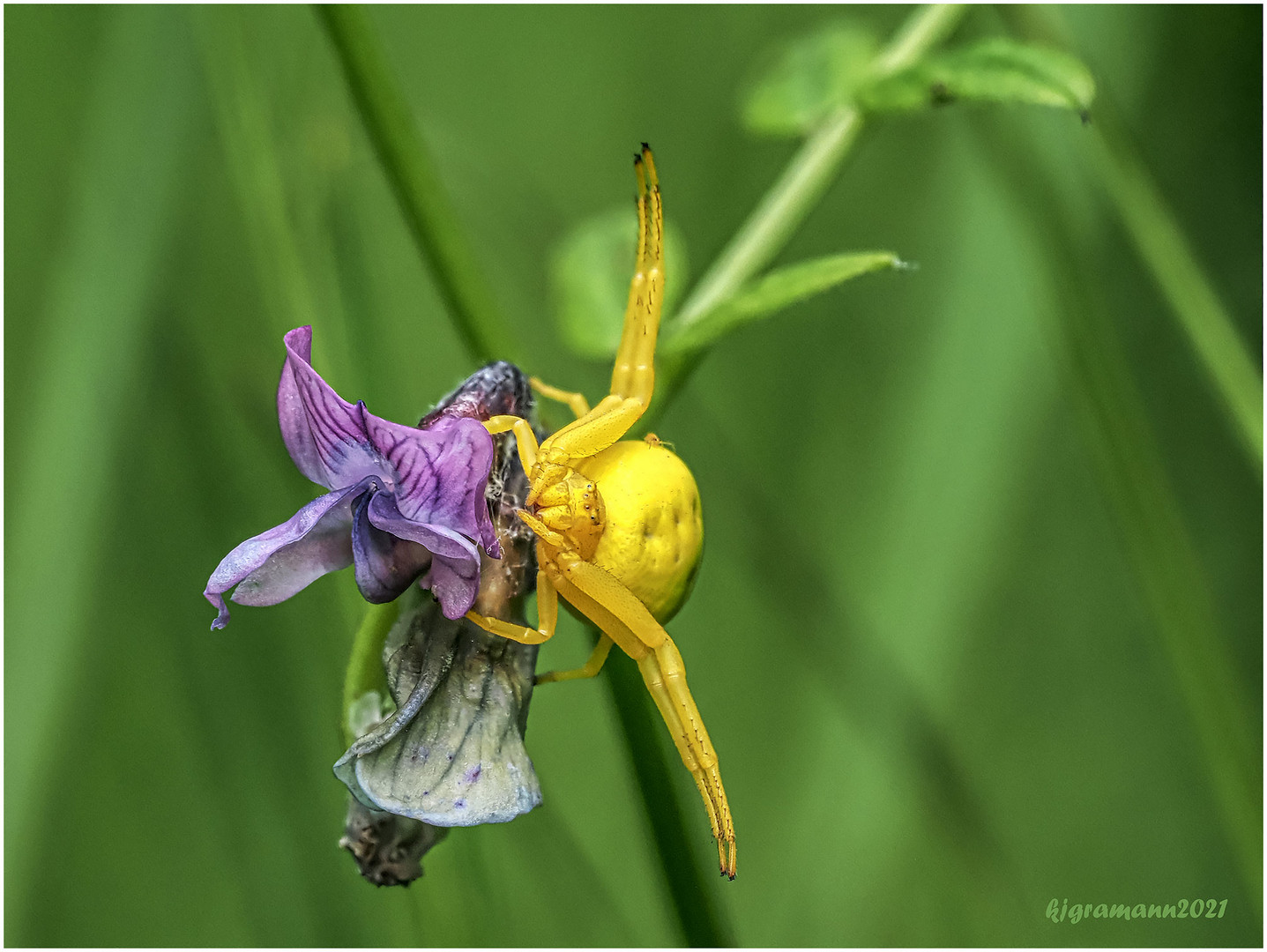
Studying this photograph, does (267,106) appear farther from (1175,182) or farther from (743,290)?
(1175,182)

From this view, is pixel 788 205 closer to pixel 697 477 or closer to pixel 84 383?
pixel 697 477

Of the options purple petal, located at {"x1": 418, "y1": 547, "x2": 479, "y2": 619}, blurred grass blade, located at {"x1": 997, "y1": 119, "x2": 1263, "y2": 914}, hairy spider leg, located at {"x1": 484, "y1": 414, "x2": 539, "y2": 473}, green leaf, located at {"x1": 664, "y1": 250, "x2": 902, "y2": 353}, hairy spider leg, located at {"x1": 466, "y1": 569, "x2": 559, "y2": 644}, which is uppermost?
green leaf, located at {"x1": 664, "y1": 250, "x2": 902, "y2": 353}

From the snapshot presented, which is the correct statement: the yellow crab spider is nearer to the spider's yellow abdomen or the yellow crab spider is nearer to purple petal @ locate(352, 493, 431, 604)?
the spider's yellow abdomen

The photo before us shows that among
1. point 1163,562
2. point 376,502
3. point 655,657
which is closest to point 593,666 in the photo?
point 655,657

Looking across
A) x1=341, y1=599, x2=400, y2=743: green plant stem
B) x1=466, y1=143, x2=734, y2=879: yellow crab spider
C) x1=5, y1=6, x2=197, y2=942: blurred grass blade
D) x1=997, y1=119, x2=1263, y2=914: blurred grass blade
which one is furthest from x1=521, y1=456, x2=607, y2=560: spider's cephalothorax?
x1=997, y1=119, x2=1263, y2=914: blurred grass blade

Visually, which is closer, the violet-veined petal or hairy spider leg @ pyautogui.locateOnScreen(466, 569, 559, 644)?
the violet-veined petal

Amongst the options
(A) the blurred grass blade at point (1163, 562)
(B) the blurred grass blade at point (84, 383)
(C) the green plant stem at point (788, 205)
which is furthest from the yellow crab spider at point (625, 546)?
(A) the blurred grass blade at point (1163, 562)

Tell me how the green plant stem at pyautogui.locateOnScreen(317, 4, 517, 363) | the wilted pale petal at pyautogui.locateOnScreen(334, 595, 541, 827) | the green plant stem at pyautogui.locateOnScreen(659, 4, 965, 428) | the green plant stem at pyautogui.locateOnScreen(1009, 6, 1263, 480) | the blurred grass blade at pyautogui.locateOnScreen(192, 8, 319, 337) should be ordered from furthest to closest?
the green plant stem at pyautogui.locateOnScreen(1009, 6, 1263, 480), the blurred grass blade at pyautogui.locateOnScreen(192, 8, 319, 337), the green plant stem at pyautogui.locateOnScreen(659, 4, 965, 428), the green plant stem at pyautogui.locateOnScreen(317, 4, 517, 363), the wilted pale petal at pyautogui.locateOnScreen(334, 595, 541, 827)
